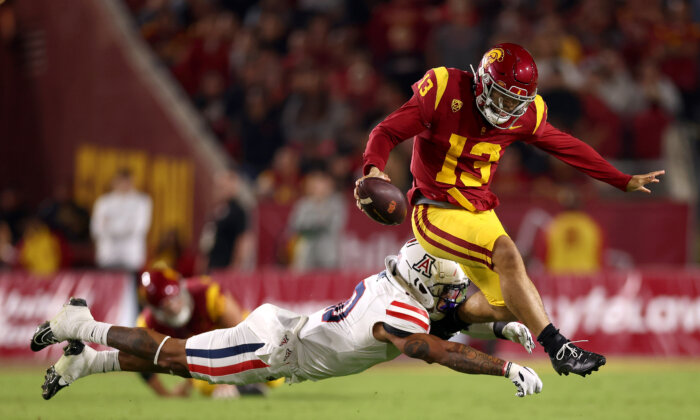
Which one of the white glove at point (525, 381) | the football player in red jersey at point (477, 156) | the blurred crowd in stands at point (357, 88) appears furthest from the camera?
the blurred crowd in stands at point (357, 88)

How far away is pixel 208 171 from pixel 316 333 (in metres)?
8.45

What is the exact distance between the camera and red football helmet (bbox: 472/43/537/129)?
22.4 feet

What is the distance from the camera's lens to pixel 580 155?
7.31m

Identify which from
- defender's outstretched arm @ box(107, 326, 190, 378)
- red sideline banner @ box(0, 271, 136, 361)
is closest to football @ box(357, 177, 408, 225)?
defender's outstretched arm @ box(107, 326, 190, 378)

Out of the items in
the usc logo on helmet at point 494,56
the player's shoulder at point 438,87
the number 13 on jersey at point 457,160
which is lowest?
the number 13 on jersey at point 457,160

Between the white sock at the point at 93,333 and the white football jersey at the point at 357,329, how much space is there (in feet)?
4.66

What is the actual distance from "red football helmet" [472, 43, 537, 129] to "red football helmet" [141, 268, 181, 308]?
3.37m

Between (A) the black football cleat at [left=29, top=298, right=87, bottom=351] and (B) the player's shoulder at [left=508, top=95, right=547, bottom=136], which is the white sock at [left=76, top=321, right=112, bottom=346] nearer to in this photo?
(A) the black football cleat at [left=29, top=298, right=87, bottom=351]

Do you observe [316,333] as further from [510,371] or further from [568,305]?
[568,305]

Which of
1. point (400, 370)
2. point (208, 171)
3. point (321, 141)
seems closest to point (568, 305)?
point (400, 370)

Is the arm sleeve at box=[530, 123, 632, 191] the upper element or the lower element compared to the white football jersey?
upper

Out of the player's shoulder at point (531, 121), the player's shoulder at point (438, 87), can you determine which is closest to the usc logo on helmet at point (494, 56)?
the player's shoulder at point (438, 87)

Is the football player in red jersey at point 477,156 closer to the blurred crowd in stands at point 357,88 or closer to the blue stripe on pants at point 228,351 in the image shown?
the blue stripe on pants at point 228,351

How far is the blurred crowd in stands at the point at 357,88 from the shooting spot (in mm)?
13852
